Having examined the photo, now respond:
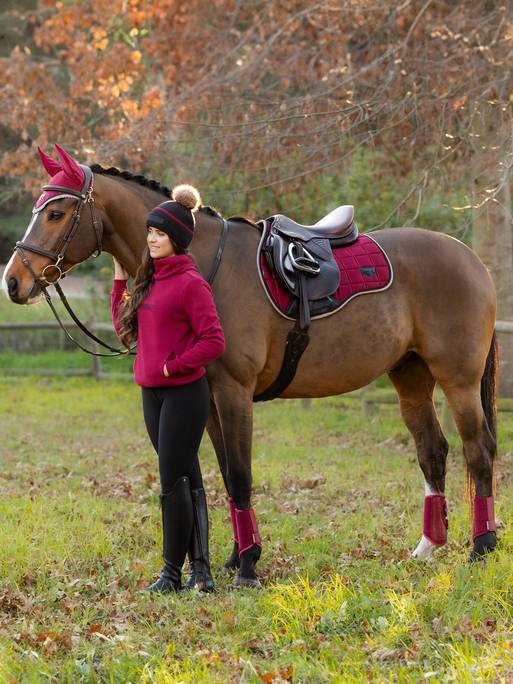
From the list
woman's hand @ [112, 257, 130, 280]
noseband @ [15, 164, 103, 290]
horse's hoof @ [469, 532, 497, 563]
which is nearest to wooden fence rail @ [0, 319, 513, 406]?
horse's hoof @ [469, 532, 497, 563]

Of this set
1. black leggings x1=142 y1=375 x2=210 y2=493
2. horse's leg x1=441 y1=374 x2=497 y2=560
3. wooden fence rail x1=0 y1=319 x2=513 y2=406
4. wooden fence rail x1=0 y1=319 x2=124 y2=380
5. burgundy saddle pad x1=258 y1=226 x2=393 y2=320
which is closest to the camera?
black leggings x1=142 y1=375 x2=210 y2=493

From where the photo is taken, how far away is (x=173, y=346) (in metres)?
4.60

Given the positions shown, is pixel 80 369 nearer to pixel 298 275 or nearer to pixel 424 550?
pixel 424 550

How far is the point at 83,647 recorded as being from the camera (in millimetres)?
3973

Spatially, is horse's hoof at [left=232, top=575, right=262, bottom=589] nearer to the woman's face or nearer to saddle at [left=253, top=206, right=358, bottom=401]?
saddle at [left=253, top=206, right=358, bottom=401]

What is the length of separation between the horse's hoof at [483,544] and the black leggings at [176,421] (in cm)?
172

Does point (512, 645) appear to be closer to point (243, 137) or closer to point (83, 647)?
point (83, 647)

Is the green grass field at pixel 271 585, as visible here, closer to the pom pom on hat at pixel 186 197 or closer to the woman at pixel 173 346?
the woman at pixel 173 346

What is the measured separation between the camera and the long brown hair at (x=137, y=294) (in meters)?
4.64

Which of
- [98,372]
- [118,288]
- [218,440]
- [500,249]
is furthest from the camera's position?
[98,372]

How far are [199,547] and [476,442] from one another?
1.74 meters

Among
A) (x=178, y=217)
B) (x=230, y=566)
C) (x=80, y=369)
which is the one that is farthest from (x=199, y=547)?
(x=80, y=369)

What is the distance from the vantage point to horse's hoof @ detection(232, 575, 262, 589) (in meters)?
4.85

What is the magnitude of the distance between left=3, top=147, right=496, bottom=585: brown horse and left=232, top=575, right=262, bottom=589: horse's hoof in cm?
1
